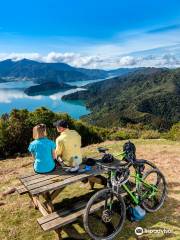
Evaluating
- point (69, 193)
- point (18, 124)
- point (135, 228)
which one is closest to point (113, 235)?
point (135, 228)

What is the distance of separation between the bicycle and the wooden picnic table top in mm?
531

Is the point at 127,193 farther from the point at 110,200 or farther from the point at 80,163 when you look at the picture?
the point at 80,163

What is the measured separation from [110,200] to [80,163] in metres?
1.26

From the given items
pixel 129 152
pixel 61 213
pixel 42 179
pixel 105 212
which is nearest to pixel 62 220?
pixel 61 213

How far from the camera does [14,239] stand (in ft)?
19.5

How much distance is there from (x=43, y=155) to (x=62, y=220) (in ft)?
4.97

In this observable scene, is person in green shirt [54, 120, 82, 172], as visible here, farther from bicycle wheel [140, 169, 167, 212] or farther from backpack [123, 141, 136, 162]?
bicycle wheel [140, 169, 167, 212]

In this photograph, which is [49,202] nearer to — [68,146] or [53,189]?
[53,189]

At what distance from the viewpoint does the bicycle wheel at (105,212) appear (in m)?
5.33

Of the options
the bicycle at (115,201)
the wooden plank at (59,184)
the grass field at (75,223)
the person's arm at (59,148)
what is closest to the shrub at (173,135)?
the grass field at (75,223)

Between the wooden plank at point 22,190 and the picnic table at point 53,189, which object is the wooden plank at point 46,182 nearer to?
the picnic table at point 53,189

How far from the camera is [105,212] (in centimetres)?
561

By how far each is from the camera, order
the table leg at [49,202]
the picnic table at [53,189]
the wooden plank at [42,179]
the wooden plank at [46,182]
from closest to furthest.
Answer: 1. the picnic table at [53,189]
2. the wooden plank at [46,182]
3. the wooden plank at [42,179]
4. the table leg at [49,202]

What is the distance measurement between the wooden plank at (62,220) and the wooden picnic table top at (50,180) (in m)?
0.54
